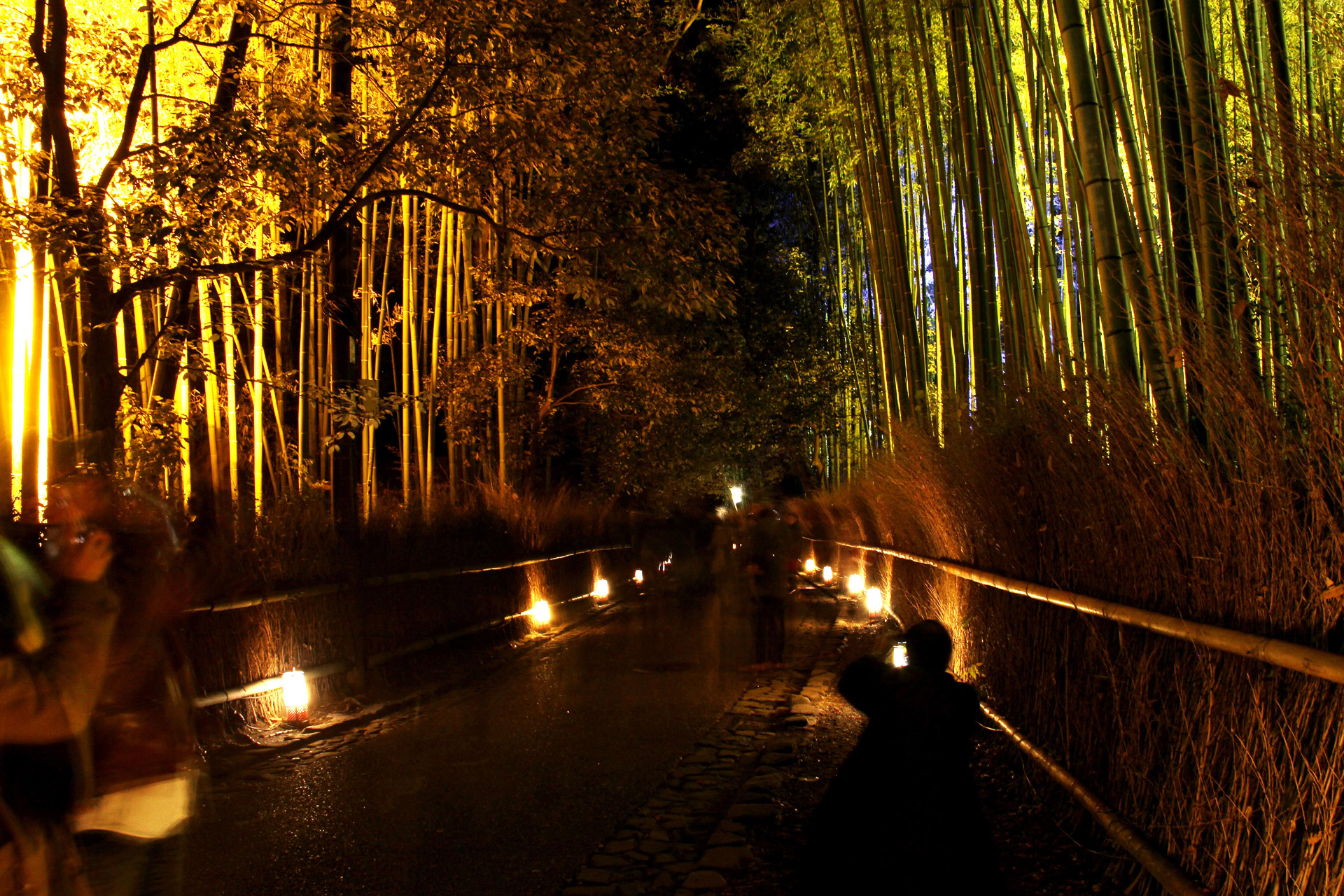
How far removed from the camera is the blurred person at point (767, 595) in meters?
8.68

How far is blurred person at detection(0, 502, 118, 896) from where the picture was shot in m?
2.09

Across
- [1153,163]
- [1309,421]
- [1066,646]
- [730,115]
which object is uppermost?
[730,115]

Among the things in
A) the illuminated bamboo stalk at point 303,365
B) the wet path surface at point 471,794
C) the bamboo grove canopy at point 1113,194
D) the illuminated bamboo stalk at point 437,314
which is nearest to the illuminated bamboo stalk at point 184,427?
the illuminated bamboo stalk at point 303,365

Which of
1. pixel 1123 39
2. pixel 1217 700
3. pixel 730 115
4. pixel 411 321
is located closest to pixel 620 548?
pixel 411 321

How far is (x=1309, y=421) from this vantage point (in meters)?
2.42

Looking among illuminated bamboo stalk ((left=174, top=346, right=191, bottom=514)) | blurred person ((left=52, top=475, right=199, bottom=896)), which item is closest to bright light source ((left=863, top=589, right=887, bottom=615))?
illuminated bamboo stalk ((left=174, top=346, right=191, bottom=514))

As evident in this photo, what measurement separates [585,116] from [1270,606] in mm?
7286

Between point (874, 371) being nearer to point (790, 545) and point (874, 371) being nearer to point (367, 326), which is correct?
point (790, 545)

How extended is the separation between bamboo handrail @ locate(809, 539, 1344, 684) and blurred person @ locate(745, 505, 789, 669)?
3.79m

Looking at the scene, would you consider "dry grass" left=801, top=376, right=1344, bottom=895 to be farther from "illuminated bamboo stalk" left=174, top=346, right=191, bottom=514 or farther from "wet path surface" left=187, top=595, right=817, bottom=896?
"illuminated bamboo stalk" left=174, top=346, right=191, bottom=514

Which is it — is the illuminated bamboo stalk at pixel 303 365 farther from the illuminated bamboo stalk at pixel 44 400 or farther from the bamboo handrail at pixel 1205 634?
the bamboo handrail at pixel 1205 634

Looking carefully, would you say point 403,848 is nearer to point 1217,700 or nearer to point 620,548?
point 1217,700

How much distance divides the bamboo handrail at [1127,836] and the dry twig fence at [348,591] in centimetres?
392

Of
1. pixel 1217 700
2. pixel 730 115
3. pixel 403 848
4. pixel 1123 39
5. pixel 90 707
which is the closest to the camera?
pixel 90 707
